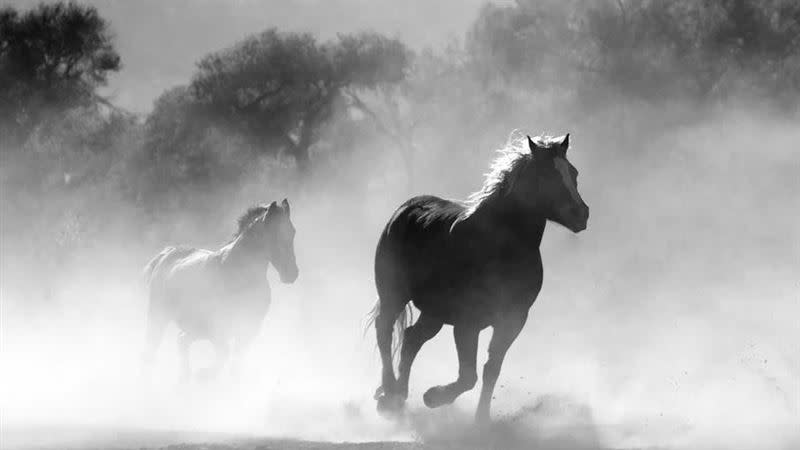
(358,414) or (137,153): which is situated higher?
(137,153)

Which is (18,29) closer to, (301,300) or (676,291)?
(301,300)

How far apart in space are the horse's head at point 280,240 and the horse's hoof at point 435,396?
6.49 meters

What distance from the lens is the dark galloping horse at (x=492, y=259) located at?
14.9 m

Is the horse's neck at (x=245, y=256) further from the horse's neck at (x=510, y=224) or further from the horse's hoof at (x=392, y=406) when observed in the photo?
the horse's neck at (x=510, y=224)

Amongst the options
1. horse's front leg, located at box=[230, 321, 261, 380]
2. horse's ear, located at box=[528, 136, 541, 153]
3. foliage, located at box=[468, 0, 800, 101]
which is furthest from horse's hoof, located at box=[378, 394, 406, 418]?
foliage, located at box=[468, 0, 800, 101]

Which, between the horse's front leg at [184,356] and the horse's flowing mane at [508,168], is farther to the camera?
the horse's front leg at [184,356]

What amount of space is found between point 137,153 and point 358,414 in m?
43.1

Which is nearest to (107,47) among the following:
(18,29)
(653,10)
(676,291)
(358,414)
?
(18,29)

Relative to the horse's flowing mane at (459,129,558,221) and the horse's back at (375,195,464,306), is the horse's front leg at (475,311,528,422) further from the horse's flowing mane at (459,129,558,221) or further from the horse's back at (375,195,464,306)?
the horse's flowing mane at (459,129,558,221)

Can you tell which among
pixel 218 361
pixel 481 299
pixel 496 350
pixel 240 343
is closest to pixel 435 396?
pixel 496 350

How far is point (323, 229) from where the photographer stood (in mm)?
56031

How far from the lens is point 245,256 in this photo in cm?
2119

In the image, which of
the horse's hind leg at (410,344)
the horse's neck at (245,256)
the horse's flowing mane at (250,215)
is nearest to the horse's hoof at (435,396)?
the horse's hind leg at (410,344)

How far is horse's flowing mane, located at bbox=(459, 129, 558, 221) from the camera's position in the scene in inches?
599
